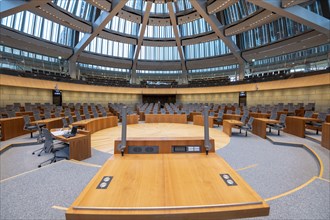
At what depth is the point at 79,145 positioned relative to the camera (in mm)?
4895

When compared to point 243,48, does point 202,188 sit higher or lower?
lower

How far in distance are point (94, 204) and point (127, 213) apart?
23 centimetres

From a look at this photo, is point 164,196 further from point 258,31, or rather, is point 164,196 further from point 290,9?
point 258,31

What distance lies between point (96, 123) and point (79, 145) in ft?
15.3

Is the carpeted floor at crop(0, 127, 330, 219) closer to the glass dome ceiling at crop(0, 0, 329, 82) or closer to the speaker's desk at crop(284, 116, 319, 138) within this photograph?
the speaker's desk at crop(284, 116, 319, 138)

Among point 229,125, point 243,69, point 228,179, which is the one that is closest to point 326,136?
point 229,125

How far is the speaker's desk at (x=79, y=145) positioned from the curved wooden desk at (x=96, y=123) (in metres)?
2.34

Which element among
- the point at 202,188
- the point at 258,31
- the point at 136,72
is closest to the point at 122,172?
the point at 202,188

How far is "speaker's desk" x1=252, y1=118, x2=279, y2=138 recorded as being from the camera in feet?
24.8

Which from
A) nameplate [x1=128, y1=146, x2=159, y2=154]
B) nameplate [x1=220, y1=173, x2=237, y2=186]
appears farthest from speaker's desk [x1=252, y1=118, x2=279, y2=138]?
nameplate [x1=220, y1=173, x2=237, y2=186]

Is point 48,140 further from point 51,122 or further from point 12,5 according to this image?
point 12,5

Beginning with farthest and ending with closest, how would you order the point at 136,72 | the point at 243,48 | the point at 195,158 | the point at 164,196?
the point at 136,72, the point at 243,48, the point at 195,158, the point at 164,196

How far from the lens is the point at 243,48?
840 inches

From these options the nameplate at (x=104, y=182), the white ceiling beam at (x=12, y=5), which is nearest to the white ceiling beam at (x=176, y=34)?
the white ceiling beam at (x=12, y=5)
